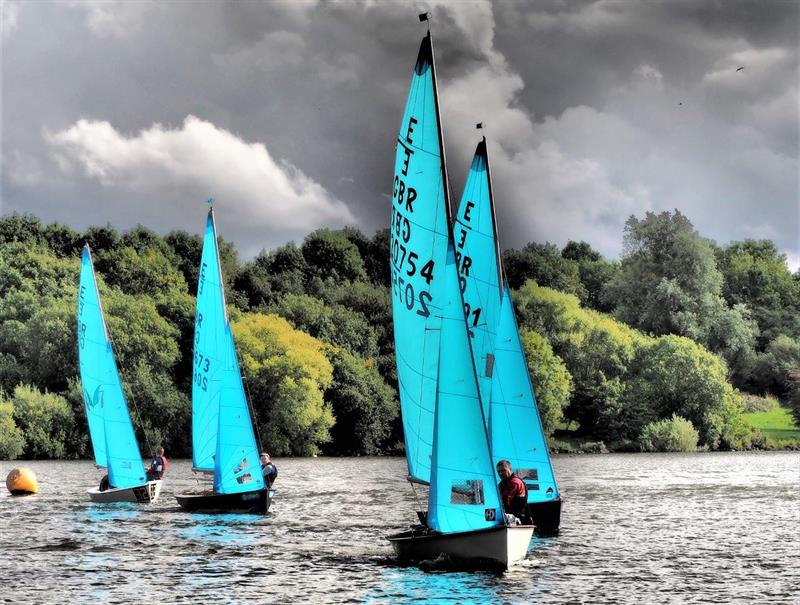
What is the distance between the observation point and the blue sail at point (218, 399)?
47.2 metres

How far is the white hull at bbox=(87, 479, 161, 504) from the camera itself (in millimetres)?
53750

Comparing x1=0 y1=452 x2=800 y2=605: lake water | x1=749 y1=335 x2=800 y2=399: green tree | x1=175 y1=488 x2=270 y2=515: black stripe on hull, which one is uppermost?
x1=749 y1=335 x2=800 y2=399: green tree

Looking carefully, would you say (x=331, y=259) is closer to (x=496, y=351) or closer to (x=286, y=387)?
(x=286, y=387)

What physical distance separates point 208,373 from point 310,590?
828 inches

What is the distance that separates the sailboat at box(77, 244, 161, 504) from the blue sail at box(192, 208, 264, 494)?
500 cm

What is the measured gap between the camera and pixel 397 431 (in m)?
115

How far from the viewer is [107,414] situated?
177 ft

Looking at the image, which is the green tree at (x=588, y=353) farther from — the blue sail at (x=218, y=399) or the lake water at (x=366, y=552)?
the blue sail at (x=218, y=399)

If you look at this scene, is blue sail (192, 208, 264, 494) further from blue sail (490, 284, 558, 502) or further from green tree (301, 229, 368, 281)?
green tree (301, 229, 368, 281)

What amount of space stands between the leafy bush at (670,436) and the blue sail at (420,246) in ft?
276

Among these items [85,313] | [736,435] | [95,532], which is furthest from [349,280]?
[95,532]

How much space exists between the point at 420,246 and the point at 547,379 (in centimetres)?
8112

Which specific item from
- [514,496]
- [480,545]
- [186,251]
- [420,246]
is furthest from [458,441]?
[186,251]

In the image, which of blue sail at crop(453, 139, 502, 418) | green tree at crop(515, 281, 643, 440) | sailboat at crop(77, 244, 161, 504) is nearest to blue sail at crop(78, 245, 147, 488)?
sailboat at crop(77, 244, 161, 504)
